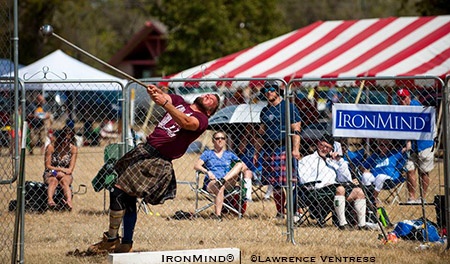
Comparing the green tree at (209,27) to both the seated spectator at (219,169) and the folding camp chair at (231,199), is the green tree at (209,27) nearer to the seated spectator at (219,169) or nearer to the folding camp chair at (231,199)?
the seated spectator at (219,169)

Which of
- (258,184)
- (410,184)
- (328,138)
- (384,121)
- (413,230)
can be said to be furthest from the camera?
(258,184)

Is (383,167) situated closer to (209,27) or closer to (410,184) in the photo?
(410,184)

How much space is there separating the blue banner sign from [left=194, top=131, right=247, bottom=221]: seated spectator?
2.20m

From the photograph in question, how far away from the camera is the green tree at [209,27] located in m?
33.8

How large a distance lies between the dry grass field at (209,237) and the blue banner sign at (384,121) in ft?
3.45

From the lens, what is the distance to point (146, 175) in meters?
7.14

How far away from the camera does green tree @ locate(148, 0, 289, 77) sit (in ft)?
111

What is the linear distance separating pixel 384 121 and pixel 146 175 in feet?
7.46

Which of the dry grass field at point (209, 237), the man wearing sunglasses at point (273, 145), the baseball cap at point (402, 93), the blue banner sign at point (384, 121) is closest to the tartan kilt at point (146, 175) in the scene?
the dry grass field at point (209, 237)

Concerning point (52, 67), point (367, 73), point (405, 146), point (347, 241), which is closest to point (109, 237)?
point (347, 241)

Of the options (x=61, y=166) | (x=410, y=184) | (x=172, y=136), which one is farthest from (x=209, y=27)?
(x=172, y=136)

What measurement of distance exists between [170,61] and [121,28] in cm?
3369

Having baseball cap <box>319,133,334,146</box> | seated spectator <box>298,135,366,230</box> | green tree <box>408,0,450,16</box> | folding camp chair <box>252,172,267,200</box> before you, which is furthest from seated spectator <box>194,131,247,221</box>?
green tree <box>408,0,450,16</box>

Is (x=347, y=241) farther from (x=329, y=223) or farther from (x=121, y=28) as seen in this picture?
(x=121, y=28)
